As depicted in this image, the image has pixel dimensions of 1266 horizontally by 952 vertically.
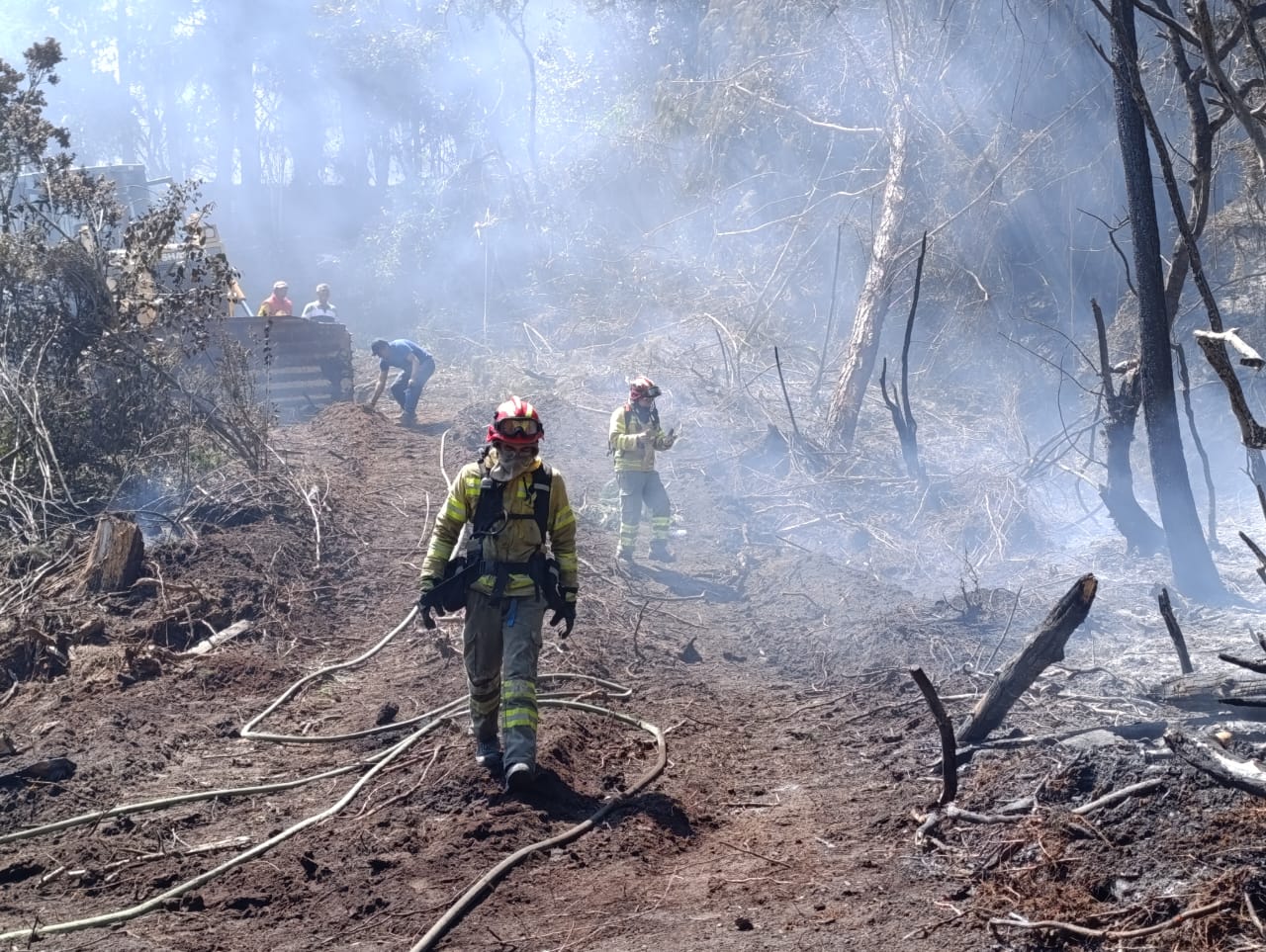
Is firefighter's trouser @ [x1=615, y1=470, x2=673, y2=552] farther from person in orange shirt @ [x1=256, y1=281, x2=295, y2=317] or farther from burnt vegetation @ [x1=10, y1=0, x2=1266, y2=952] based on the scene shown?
person in orange shirt @ [x1=256, y1=281, x2=295, y2=317]

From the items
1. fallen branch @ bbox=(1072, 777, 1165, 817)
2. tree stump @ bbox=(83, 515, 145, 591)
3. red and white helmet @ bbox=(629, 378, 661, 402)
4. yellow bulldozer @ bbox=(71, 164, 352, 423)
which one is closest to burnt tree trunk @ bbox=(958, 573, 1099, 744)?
fallen branch @ bbox=(1072, 777, 1165, 817)

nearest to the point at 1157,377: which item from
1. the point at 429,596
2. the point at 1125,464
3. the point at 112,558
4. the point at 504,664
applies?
the point at 1125,464

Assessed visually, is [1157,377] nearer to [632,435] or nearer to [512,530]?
[632,435]

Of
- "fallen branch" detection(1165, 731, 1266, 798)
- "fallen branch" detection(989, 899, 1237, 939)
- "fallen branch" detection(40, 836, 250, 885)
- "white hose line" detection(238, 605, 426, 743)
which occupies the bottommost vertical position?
"fallen branch" detection(40, 836, 250, 885)

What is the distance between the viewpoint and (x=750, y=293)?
19328 mm

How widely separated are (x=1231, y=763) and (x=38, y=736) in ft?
20.3

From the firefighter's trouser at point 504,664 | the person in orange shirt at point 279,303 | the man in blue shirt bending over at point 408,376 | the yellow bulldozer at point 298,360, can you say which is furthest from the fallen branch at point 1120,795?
the person in orange shirt at point 279,303

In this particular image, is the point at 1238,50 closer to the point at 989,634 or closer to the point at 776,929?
the point at 989,634

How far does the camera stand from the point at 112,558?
317 inches

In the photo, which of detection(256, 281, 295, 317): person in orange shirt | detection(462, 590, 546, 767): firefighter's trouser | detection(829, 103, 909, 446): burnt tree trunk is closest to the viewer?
detection(462, 590, 546, 767): firefighter's trouser

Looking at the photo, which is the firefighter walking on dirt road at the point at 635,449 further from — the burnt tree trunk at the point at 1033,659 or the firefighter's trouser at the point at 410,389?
the burnt tree trunk at the point at 1033,659

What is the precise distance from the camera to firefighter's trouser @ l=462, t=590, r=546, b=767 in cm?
524

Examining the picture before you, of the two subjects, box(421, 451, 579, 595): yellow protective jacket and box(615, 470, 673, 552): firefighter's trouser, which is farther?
box(615, 470, 673, 552): firefighter's trouser

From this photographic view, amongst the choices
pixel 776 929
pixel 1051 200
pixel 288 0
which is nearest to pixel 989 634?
pixel 776 929
